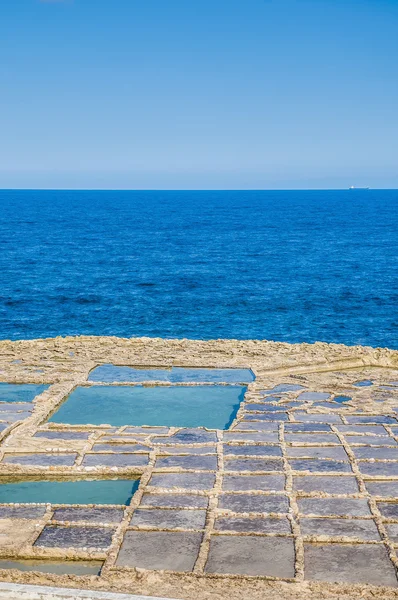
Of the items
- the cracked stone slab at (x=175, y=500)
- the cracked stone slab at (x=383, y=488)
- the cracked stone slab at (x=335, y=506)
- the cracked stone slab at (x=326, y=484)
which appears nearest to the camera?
the cracked stone slab at (x=335, y=506)

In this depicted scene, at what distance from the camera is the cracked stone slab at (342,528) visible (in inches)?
351

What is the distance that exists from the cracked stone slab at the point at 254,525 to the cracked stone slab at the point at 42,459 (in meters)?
A: 3.27

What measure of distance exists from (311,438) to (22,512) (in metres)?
5.43

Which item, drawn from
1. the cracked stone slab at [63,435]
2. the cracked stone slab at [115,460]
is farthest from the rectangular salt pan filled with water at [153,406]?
the cracked stone slab at [115,460]

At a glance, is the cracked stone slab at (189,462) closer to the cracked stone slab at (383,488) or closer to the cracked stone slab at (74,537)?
the cracked stone slab at (74,537)

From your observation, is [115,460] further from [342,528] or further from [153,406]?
[342,528]

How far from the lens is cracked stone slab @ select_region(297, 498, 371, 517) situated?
958cm

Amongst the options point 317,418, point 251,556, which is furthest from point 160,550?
point 317,418

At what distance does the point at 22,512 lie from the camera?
9.73 meters

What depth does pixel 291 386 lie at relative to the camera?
16031 millimetres

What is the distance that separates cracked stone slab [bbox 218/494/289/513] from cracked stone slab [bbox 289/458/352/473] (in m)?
1.17

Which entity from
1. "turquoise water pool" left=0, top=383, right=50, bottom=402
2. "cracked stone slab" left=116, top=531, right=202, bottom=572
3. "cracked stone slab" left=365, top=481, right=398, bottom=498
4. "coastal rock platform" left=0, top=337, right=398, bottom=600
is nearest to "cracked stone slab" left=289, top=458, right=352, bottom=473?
"coastal rock platform" left=0, top=337, right=398, bottom=600

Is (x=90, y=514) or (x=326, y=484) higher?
(x=326, y=484)

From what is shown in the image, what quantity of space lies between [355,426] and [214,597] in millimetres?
6360
